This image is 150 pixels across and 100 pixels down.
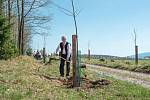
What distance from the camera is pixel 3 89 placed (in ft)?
40.8

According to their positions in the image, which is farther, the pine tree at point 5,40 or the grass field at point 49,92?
the pine tree at point 5,40

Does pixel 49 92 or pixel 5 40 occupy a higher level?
pixel 5 40

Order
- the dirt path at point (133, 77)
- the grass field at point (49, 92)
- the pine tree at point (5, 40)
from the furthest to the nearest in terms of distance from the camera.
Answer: the pine tree at point (5, 40) → the dirt path at point (133, 77) → the grass field at point (49, 92)

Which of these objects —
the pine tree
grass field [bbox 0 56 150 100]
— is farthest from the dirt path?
the pine tree

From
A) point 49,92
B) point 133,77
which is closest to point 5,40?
point 133,77

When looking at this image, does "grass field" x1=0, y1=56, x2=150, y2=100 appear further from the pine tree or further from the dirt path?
the pine tree

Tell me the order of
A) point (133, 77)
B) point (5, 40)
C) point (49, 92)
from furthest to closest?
point (5, 40), point (133, 77), point (49, 92)

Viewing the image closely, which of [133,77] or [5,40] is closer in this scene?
[133,77]

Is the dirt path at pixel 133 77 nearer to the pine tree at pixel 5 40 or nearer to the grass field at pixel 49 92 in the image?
the grass field at pixel 49 92

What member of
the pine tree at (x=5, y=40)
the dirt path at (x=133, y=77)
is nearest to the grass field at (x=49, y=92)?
the dirt path at (x=133, y=77)

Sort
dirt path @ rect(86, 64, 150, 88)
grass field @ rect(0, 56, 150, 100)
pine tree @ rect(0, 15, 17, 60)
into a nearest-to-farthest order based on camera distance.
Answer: grass field @ rect(0, 56, 150, 100) → dirt path @ rect(86, 64, 150, 88) → pine tree @ rect(0, 15, 17, 60)

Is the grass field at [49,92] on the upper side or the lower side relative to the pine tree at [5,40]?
lower

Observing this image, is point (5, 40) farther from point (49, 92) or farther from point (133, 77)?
point (49, 92)

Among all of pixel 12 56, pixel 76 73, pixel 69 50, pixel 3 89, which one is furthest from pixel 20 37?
pixel 3 89
